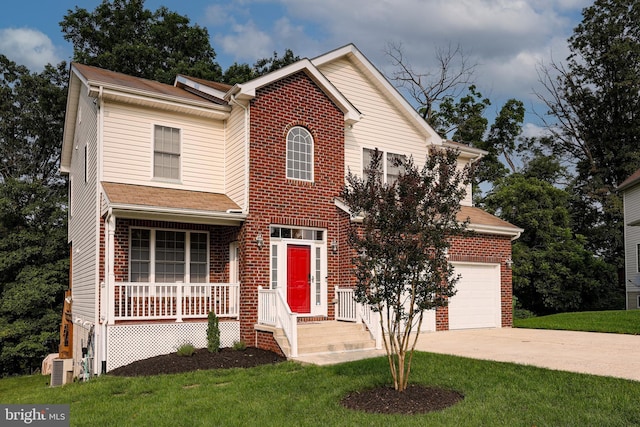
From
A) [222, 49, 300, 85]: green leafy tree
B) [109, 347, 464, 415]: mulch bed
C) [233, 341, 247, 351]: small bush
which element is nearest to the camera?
[109, 347, 464, 415]: mulch bed

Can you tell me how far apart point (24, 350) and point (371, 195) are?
67.8 ft

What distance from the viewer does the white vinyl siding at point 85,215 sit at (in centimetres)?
1438

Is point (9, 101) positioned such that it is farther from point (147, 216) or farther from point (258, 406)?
point (258, 406)

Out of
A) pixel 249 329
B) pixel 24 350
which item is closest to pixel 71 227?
pixel 24 350

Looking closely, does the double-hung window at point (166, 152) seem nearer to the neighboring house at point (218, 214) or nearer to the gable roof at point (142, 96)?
the neighboring house at point (218, 214)

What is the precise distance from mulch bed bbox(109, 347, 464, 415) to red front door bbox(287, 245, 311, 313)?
1.93 m

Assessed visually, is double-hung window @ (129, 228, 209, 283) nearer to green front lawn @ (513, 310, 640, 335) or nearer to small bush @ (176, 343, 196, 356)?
small bush @ (176, 343, 196, 356)

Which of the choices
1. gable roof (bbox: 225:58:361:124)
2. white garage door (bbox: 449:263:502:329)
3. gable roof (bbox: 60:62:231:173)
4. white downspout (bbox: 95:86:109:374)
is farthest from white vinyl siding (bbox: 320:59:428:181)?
white downspout (bbox: 95:86:109:374)

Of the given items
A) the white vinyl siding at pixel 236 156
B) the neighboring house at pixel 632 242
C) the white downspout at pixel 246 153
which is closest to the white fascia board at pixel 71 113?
the white vinyl siding at pixel 236 156

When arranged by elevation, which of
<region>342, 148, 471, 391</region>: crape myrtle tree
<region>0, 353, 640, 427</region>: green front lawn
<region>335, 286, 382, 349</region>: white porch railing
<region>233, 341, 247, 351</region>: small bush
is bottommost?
<region>233, 341, 247, 351</region>: small bush

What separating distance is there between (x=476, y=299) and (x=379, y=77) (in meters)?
7.61

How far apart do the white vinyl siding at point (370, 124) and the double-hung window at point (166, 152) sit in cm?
482

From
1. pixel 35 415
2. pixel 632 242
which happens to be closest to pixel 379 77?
pixel 35 415

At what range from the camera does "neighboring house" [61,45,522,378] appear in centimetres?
1301
